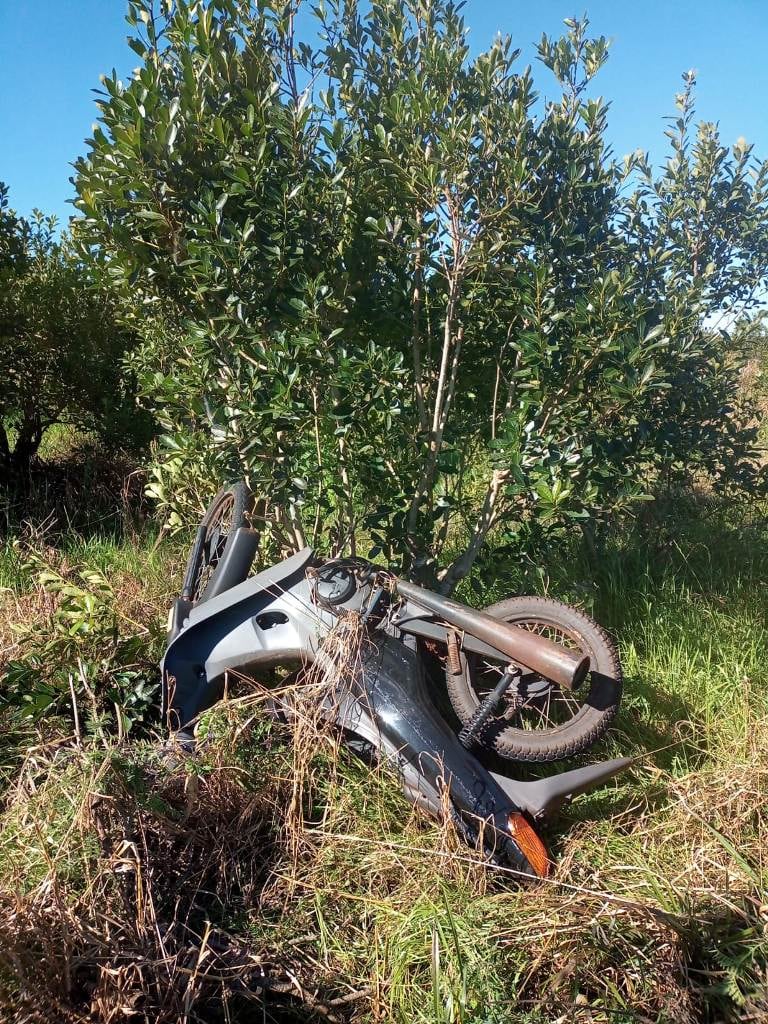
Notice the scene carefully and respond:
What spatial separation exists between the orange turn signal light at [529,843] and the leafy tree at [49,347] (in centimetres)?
542

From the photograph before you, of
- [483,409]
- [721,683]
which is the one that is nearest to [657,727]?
[721,683]

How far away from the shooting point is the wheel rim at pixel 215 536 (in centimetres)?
310

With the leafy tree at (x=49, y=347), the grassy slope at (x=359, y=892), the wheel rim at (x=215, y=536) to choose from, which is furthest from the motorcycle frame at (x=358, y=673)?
the leafy tree at (x=49, y=347)

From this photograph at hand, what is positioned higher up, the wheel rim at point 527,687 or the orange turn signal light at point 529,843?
the wheel rim at point 527,687

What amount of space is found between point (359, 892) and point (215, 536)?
1.59 metres

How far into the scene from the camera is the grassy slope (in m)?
1.70

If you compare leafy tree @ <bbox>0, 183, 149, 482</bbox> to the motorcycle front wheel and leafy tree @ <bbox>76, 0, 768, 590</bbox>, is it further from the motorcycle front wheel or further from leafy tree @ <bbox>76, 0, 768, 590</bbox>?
the motorcycle front wheel

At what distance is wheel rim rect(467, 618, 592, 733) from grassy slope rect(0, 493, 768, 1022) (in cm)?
31

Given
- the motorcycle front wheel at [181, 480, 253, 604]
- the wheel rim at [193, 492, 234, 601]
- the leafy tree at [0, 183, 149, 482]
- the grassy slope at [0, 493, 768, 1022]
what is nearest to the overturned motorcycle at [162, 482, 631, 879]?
the grassy slope at [0, 493, 768, 1022]

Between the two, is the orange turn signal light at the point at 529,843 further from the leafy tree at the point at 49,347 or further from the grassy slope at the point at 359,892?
the leafy tree at the point at 49,347

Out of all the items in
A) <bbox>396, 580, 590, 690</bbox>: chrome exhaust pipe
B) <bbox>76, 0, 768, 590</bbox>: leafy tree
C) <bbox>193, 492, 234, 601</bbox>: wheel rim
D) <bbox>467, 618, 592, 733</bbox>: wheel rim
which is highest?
<bbox>76, 0, 768, 590</bbox>: leafy tree

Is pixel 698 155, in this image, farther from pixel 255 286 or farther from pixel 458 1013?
pixel 458 1013

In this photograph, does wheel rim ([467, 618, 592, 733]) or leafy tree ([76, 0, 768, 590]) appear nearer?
wheel rim ([467, 618, 592, 733])

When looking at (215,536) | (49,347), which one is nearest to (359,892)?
(215,536)
